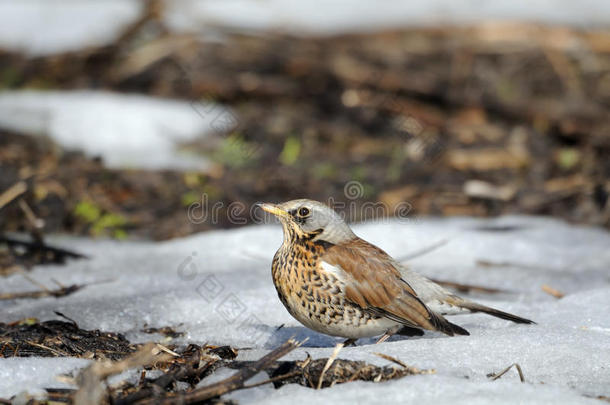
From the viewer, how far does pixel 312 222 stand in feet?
15.6

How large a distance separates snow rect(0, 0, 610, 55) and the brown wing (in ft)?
23.9

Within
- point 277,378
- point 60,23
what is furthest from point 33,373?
point 60,23

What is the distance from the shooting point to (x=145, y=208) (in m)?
7.68

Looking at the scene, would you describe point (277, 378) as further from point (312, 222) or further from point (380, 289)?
point (312, 222)

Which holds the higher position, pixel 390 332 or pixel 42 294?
pixel 42 294

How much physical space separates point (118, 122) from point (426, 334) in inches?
224

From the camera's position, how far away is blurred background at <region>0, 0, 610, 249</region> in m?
7.88

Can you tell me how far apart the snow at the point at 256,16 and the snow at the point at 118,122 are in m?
1.50

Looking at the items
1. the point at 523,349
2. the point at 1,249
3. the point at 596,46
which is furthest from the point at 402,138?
the point at 523,349

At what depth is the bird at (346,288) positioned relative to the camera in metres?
4.41

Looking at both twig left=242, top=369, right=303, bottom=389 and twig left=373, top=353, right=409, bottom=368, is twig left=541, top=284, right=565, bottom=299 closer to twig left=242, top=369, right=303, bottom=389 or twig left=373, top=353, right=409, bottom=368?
twig left=373, top=353, right=409, bottom=368

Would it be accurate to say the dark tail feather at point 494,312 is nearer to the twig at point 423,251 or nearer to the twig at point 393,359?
the twig at point 393,359

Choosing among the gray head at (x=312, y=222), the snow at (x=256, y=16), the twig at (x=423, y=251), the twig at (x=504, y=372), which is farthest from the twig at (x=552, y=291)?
the snow at (x=256, y=16)

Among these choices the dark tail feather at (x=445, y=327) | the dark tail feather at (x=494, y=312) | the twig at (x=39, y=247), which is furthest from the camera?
the twig at (x=39, y=247)
